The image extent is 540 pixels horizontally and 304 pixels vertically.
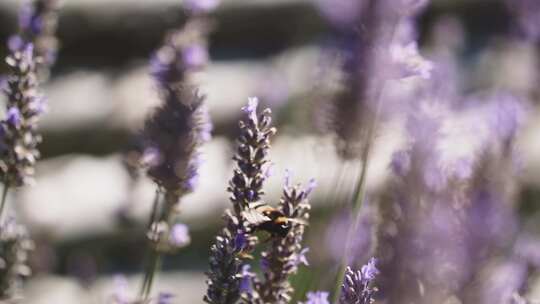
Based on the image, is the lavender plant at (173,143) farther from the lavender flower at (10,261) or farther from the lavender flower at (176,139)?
the lavender flower at (10,261)

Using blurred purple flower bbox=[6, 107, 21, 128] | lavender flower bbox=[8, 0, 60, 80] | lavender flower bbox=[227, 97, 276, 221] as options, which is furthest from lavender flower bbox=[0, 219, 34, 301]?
lavender flower bbox=[227, 97, 276, 221]

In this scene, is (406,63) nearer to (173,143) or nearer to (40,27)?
(173,143)

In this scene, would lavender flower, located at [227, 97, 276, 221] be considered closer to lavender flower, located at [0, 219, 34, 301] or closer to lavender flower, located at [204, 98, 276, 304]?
lavender flower, located at [204, 98, 276, 304]

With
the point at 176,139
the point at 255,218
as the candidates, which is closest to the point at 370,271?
the point at 255,218

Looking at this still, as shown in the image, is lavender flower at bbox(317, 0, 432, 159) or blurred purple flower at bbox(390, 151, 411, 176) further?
lavender flower at bbox(317, 0, 432, 159)

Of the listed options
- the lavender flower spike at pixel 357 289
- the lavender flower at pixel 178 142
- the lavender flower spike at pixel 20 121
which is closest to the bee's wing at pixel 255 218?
the lavender flower spike at pixel 357 289

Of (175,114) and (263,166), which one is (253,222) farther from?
(175,114)

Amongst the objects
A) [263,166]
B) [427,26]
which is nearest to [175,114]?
[263,166]
